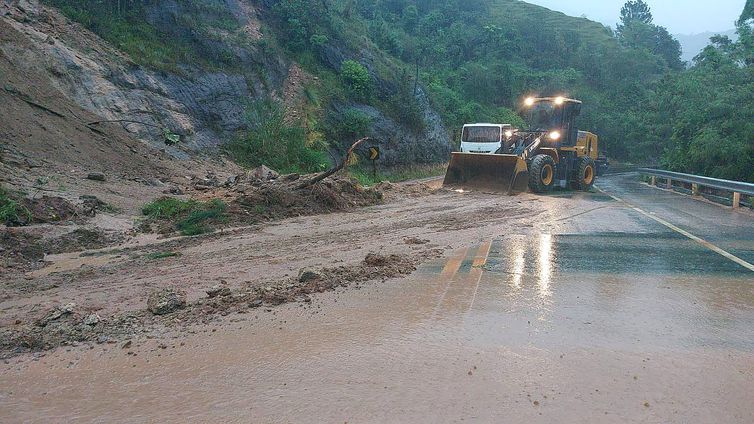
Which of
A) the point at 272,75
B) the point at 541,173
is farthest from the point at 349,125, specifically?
the point at 541,173

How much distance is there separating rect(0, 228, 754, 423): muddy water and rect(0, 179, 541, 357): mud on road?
428 millimetres

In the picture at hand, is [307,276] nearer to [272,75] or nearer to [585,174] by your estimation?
[585,174]

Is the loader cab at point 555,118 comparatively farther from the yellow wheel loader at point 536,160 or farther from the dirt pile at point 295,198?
the dirt pile at point 295,198

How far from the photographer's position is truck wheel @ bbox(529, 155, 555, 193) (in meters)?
19.7

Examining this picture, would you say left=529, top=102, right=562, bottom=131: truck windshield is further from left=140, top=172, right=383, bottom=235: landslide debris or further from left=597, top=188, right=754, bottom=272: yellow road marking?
left=140, top=172, right=383, bottom=235: landslide debris

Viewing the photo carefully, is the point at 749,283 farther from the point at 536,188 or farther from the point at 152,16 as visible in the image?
the point at 152,16

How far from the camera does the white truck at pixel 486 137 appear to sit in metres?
23.5

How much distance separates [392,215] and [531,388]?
939cm

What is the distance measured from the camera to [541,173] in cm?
1991

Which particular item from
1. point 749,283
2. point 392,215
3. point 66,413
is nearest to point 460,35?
point 392,215

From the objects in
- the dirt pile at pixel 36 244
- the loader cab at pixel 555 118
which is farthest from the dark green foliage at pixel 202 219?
the loader cab at pixel 555 118

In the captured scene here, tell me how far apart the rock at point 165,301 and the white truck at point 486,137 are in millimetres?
18679

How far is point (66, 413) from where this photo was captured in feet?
12.0

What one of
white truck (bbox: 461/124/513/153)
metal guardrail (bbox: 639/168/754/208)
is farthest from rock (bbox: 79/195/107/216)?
metal guardrail (bbox: 639/168/754/208)
